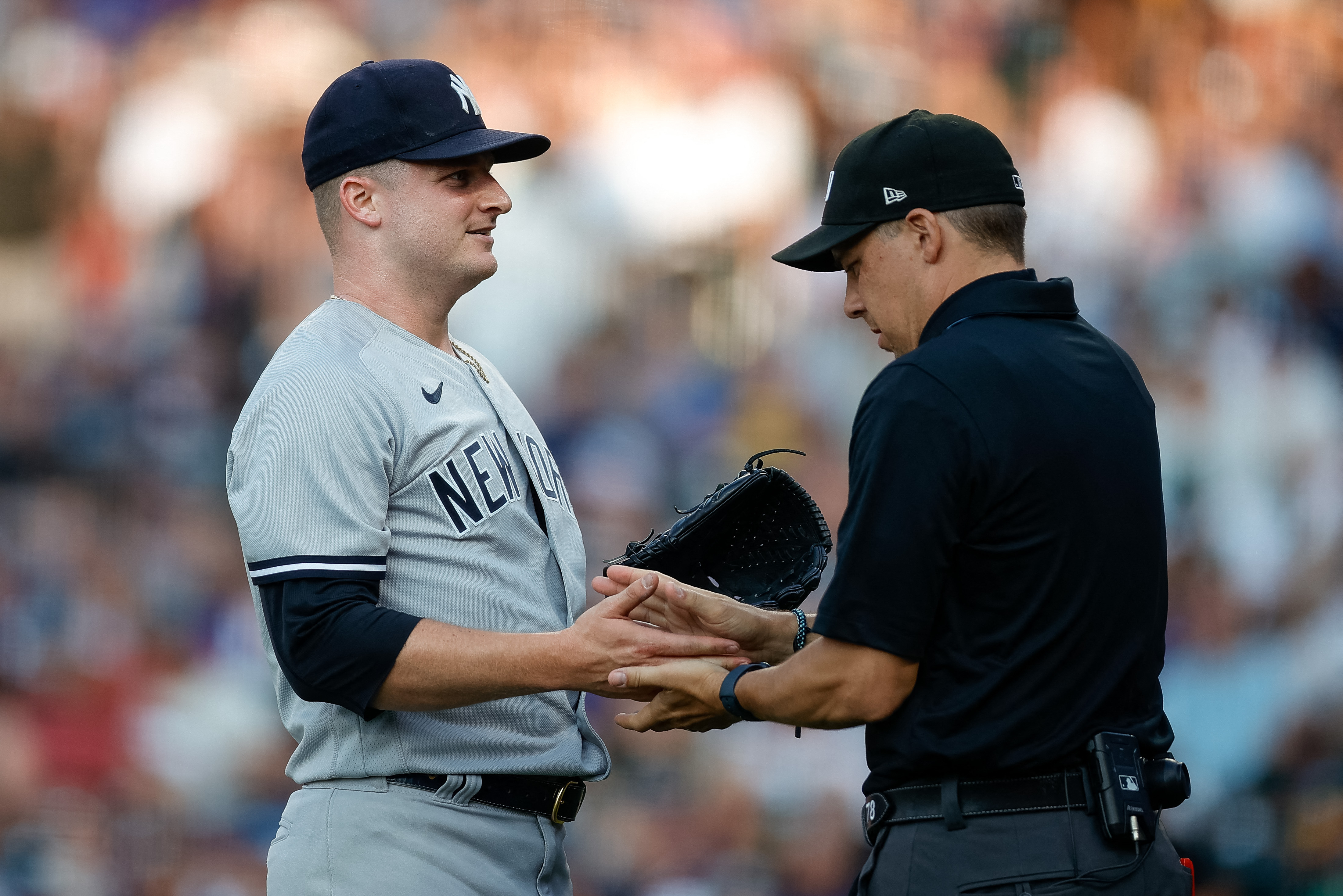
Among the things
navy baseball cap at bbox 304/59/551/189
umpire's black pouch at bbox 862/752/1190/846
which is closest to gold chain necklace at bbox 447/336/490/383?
navy baseball cap at bbox 304/59/551/189

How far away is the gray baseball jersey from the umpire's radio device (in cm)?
95

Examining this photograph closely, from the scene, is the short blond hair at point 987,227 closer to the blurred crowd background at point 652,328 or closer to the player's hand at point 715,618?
the player's hand at point 715,618

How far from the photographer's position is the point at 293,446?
7.13ft

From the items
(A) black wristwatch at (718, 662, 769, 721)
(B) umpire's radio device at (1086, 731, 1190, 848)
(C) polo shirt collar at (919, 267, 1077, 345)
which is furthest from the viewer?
(A) black wristwatch at (718, 662, 769, 721)

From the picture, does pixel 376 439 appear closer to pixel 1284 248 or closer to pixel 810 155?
pixel 810 155

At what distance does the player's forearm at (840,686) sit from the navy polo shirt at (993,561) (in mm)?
34

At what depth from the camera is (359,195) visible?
252cm

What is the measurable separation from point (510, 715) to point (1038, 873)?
96cm

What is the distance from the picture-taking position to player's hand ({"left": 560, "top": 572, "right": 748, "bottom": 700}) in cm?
225

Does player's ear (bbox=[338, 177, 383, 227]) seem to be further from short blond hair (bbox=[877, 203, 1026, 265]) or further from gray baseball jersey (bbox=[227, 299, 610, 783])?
short blond hair (bbox=[877, 203, 1026, 265])

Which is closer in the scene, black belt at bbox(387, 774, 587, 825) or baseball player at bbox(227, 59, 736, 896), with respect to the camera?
baseball player at bbox(227, 59, 736, 896)

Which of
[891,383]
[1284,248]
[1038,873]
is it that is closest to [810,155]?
[1284,248]

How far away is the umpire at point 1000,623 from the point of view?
204 cm

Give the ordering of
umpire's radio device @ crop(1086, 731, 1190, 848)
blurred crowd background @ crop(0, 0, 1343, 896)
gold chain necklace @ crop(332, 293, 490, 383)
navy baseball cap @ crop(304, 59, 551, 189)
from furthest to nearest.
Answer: blurred crowd background @ crop(0, 0, 1343, 896), gold chain necklace @ crop(332, 293, 490, 383), navy baseball cap @ crop(304, 59, 551, 189), umpire's radio device @ crop(1086, 731, 1190, 848)
